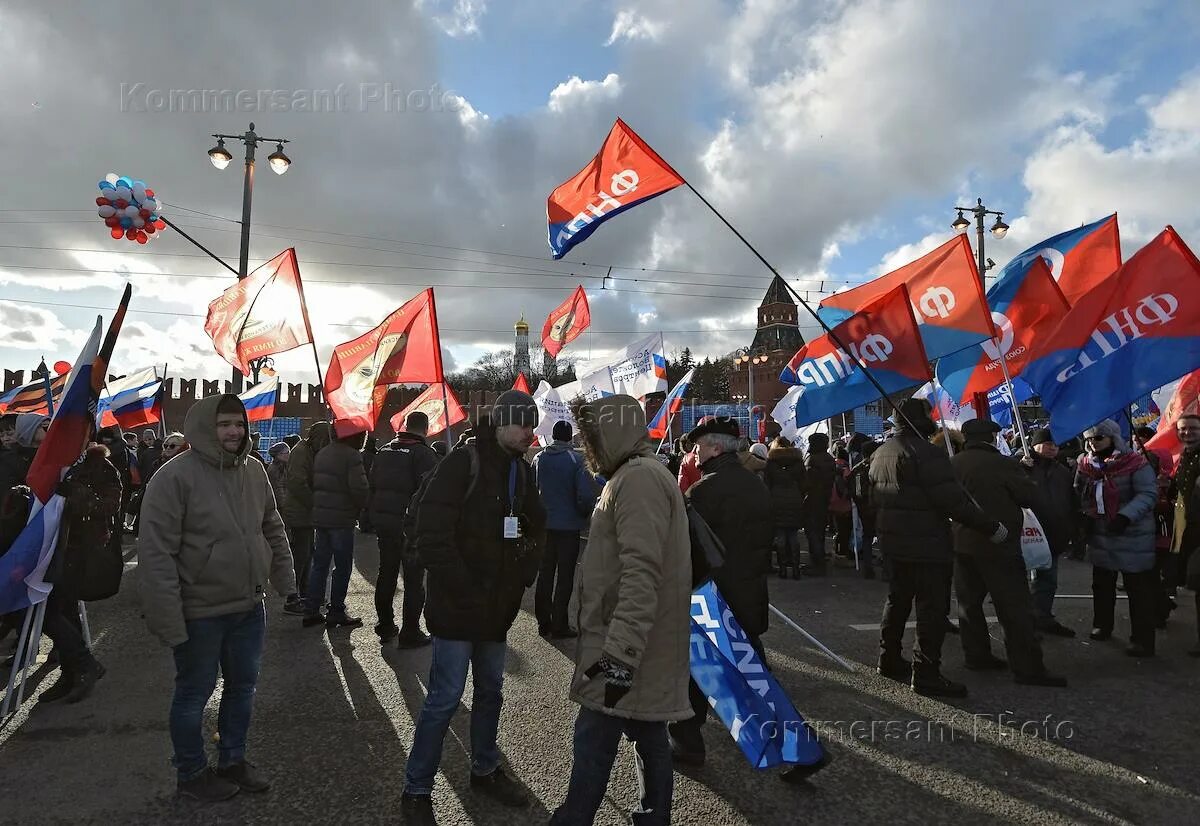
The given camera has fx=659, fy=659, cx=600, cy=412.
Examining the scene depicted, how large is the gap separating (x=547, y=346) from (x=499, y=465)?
1348 centimetres

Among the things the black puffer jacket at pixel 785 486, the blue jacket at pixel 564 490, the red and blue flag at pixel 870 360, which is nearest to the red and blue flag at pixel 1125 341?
the red and blue flag at pixel 870 360

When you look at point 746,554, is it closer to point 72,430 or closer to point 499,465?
point 499,465

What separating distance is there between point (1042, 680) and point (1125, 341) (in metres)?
2.69

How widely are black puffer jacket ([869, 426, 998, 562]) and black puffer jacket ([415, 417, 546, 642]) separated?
270 cm

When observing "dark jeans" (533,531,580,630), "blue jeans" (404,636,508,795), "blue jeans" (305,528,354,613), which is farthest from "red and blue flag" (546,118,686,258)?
"blue jeans" (404,636,508,795)

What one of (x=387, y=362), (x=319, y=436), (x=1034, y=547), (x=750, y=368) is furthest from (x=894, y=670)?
(x=750, y=368)

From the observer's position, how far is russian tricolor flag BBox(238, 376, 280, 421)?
11664mm

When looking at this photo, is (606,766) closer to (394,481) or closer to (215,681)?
(215,681)

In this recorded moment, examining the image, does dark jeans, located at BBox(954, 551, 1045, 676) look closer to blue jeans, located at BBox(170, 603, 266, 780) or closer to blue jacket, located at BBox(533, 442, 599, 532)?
blue jacket, located at BBox(533, 442, 599, 532)

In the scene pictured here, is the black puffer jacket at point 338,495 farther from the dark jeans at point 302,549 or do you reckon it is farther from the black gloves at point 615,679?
the black gloves at point 615,679

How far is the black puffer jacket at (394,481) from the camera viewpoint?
5691 mm

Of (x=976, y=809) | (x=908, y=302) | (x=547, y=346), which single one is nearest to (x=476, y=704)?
(x=976, y=809)

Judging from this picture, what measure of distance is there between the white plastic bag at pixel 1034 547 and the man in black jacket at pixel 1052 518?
2.61 feet

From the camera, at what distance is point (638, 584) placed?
2.21 metres
